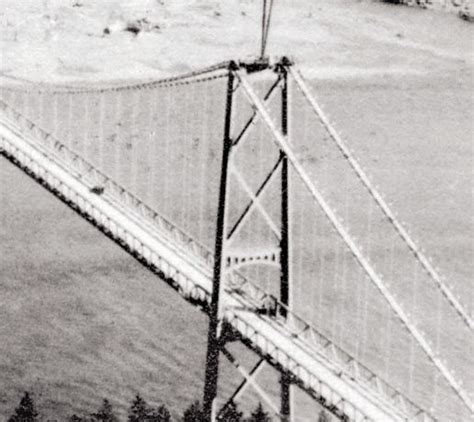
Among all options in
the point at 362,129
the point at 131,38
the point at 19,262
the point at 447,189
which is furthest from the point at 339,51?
the point at 19,262

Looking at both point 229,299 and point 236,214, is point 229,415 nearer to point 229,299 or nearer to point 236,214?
point 229,299

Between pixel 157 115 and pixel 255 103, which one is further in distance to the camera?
pixel 157 115

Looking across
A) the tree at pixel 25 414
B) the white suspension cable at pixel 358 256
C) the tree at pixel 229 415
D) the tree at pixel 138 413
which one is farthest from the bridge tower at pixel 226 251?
the tree at pixel 25 414

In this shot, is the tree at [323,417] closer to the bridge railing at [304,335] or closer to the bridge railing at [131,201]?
the bridge railing at [304,335]

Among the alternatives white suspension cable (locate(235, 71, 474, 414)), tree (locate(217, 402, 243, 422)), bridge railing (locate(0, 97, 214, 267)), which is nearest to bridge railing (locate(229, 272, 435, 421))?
white suspension cable (locate(235, 71, 474, 414))

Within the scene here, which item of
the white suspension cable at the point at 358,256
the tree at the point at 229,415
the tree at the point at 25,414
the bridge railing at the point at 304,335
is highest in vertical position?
the white suspension cable at the point at 358,256

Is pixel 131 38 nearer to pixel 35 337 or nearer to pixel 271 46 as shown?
pixel 271 46

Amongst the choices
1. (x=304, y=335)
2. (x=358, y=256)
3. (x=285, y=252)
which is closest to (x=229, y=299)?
(x=304, y=335)
